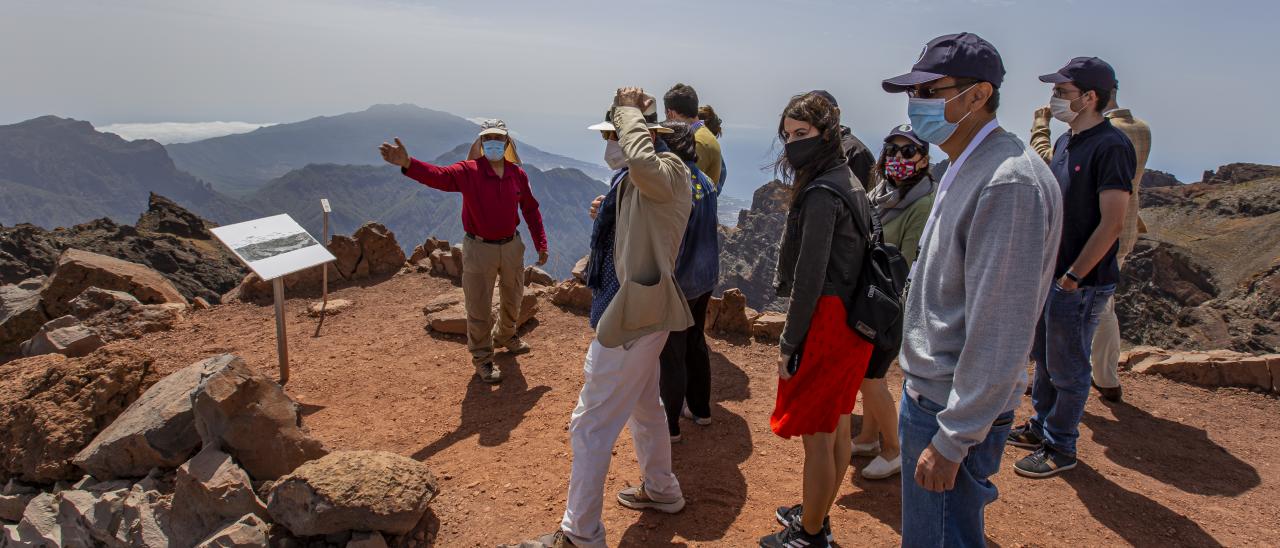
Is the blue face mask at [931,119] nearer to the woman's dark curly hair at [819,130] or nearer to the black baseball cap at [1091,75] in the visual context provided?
the woman's dark curly hair at [819,130]

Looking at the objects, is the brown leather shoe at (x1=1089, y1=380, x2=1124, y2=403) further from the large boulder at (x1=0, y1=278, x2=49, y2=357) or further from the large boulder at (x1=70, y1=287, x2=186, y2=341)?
the large boulder at (x1=0, y1=278, x2=49, y2=357)

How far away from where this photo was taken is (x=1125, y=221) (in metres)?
4.88

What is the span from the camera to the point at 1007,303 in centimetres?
175

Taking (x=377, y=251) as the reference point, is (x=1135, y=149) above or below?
above

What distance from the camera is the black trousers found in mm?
4305

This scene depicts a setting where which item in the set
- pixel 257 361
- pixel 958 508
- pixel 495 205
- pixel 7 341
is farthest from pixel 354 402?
pixel 958 508

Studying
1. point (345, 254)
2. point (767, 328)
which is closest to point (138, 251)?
point (345, 254)

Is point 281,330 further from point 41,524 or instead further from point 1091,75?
point 1091,75

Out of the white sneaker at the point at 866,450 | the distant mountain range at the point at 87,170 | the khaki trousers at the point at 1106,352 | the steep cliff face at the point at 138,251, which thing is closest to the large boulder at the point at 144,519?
the white sneaker at the point at 866,450

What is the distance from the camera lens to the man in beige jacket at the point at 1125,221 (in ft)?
15.8

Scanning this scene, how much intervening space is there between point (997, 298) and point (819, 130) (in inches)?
53.1

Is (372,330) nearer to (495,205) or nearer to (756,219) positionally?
(495,205)

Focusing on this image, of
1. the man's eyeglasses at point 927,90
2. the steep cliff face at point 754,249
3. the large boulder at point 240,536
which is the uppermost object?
the man's eyeglasses at point 927,90

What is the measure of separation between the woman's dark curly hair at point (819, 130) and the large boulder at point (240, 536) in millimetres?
3551
